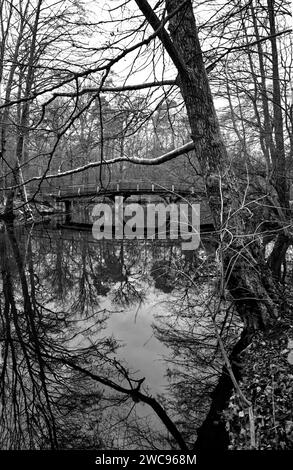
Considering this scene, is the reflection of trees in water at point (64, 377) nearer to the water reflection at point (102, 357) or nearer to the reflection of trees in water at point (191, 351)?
the water reflection at point (102, 357)

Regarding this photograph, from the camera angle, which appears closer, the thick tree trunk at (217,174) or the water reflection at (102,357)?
the water reflection at (102,357)

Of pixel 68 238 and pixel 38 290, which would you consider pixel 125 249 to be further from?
pixel 38 290

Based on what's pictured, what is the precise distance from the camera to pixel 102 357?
3.74 metres

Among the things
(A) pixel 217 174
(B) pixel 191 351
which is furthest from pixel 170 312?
(A) pixel 217 174

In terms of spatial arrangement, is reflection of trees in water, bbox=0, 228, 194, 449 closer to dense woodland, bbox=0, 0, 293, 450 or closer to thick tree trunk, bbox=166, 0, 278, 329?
dense woodland, bbox=0, 0, 293, 450

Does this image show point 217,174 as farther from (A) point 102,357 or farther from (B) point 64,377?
(B) point 64,377

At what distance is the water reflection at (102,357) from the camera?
255 centimetres

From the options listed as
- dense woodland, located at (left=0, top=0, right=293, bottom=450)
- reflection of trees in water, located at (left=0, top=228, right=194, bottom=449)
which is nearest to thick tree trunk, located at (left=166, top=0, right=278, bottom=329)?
dense woodland, located at (left=0, top=0, right=293, bottom=450)

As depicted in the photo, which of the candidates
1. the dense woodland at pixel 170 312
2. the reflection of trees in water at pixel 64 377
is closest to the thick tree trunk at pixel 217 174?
the dense woodland at pixel 170 312

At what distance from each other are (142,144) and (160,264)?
3.52 meters

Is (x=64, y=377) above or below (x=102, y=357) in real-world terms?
below

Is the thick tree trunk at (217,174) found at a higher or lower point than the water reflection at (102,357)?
higher

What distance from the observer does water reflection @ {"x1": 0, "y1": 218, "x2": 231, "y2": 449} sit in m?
2.55

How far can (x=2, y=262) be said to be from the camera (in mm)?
8023
